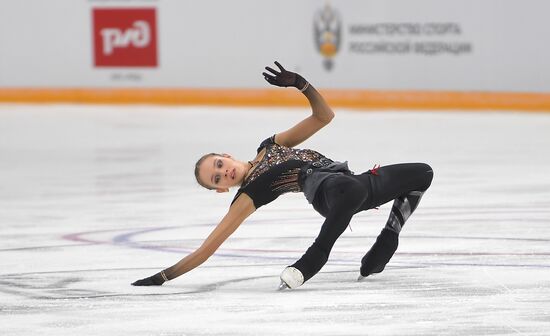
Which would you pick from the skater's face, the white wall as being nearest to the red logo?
the white wall

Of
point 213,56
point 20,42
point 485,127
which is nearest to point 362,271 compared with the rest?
point 485,127

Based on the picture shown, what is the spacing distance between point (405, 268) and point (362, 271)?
0.37 meters

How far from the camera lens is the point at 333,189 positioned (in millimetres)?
5680

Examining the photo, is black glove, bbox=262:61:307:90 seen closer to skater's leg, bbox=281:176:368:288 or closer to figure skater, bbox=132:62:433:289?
figure skater, bbox=132:62:433:289

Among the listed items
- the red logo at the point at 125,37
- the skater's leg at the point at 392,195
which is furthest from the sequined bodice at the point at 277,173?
the red logo at the point at 125,37

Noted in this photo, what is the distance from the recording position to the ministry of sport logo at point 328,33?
17.0 metres

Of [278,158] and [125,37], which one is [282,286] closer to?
[278,158]

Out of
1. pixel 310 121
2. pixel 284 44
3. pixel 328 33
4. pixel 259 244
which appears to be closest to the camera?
pixel 310 121

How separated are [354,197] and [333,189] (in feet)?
0.31

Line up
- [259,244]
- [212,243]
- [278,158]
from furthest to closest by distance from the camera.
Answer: [259,244]
[278,158]
[212,243]

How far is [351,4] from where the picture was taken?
55.6 feet

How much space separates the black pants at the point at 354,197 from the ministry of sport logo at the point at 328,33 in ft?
36.6

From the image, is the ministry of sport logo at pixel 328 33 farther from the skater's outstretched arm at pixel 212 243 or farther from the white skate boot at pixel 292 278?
the white skate boot at pixel 292 278

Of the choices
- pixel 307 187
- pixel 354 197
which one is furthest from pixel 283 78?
pixel 354 197
